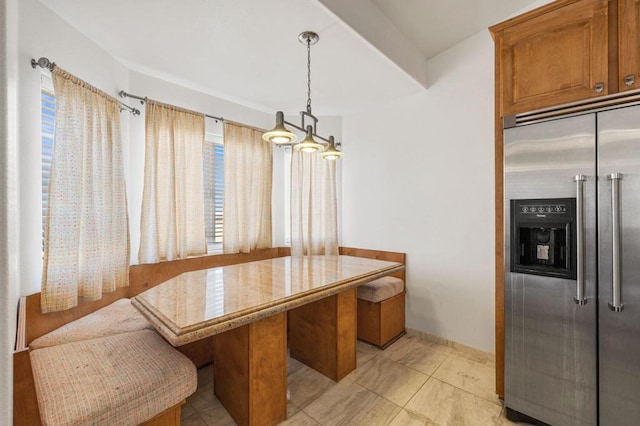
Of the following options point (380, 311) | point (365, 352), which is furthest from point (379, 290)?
point (365, 352)

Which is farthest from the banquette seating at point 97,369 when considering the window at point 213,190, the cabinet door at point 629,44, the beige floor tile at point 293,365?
the cabinet door at point 629,44

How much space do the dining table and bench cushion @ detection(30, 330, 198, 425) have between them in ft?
0.76

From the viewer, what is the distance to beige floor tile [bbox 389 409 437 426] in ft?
5.41

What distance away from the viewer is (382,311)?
258 cm

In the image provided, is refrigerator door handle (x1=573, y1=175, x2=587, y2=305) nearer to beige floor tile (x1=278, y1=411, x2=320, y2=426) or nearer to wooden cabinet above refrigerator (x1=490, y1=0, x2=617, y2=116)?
wooden cabinet above refrigerator (x1=490, y1=0, x2=617, y2=116)

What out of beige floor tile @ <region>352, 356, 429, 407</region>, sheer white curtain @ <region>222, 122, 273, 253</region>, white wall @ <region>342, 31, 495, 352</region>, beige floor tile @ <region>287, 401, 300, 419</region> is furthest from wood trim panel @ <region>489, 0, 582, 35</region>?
beige floor tile @ <region>287, 401, 300, 419</region>

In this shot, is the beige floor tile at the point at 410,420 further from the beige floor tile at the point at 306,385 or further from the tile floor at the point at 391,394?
the beige floor tile at the point at 306,385

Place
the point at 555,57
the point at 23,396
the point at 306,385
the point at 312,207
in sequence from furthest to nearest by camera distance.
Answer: the point at 312,207 → the point at 306,385 → the point at 555,57 → the point at 23,396

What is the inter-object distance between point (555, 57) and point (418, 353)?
2417mm

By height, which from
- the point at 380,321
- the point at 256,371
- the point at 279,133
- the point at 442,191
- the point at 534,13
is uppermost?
the point at 534,13

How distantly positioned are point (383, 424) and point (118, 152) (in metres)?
2.67

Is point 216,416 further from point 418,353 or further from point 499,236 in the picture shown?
point 499,236

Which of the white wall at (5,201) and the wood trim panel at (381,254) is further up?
the white wall at (5,201)

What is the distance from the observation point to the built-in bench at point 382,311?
8.43 ft
